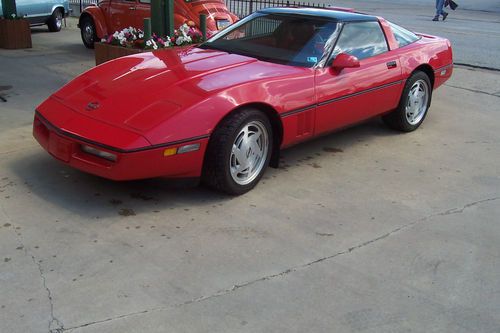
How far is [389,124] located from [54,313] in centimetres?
442

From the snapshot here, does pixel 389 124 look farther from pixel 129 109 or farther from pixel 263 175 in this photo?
pixel 129 109

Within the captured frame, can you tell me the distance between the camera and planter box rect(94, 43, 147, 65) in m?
7.85

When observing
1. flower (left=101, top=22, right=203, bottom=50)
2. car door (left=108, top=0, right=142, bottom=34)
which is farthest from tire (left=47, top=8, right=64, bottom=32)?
flower (left=101, top=22, right=203, bottom=50)

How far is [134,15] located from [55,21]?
4.39 m

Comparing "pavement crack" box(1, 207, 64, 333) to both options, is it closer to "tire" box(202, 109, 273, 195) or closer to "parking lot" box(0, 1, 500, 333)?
"parking lot" box(0, 1, 500, 333)

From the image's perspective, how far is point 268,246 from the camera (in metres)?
3.58

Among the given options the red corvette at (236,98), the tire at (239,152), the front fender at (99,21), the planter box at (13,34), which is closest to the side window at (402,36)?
the red corvette at (236,98)

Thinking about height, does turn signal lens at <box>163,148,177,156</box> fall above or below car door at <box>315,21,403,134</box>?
below

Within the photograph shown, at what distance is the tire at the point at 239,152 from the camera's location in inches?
159

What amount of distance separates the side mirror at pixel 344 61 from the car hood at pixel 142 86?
29.3 inches

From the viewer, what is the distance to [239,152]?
4.21 metres

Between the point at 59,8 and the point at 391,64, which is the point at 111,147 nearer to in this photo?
the point at 391,64

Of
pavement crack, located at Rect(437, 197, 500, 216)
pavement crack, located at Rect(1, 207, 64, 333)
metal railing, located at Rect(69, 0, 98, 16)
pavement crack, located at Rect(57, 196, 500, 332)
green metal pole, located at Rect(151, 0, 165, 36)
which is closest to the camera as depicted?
pavement crack, located at Rect(1, 207, 64, 333)

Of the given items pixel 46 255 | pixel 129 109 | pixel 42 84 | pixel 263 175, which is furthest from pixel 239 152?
pixel 42 84
